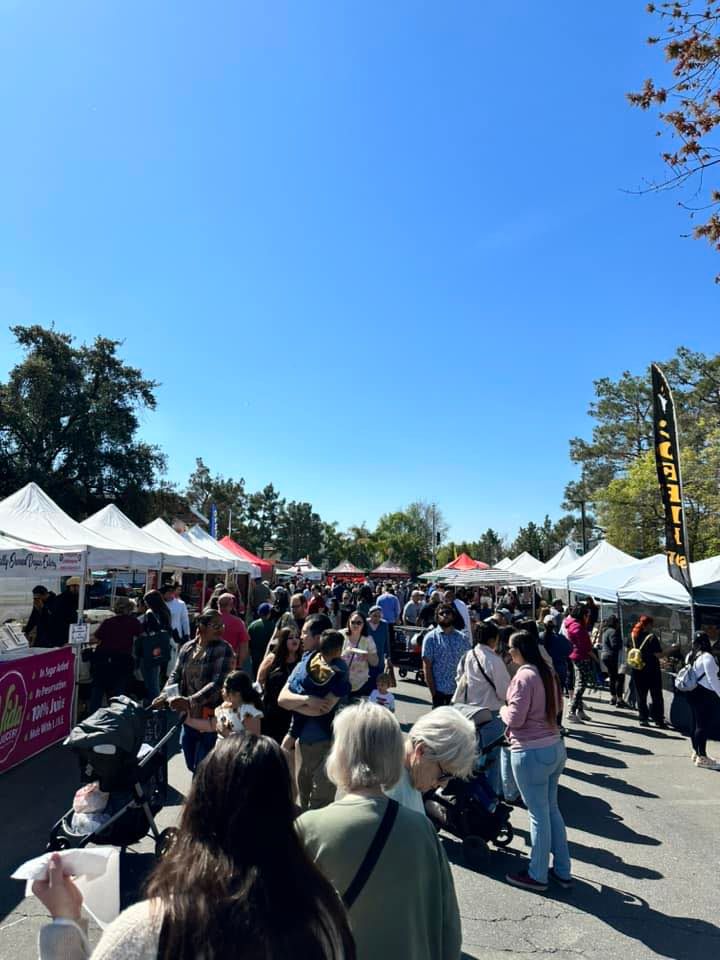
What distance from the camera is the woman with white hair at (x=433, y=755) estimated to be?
7.93 feet

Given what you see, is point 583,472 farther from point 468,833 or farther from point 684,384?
point 468,833

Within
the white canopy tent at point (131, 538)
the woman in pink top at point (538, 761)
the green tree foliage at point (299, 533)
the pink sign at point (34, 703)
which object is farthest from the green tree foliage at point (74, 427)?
the green tree foliage at point (299, 533)

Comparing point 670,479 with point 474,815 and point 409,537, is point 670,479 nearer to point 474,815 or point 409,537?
point 474,815

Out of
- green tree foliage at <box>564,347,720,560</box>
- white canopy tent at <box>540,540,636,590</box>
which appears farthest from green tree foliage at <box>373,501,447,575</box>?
white canopy tent at <box>540,540,636,590</box>

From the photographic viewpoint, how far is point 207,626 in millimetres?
5078

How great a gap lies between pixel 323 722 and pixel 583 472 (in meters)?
40.3

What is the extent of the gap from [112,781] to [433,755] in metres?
2.55

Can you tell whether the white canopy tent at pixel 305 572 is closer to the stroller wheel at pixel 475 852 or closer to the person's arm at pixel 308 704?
the stroller wheel at pixel 475 852

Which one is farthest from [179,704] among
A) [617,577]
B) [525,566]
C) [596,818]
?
Answer: [525,566]

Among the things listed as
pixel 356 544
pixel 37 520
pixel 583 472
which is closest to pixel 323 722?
pixel 37 520

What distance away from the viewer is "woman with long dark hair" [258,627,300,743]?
503 centimetres

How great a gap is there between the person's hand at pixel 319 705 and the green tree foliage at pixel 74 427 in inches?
1218

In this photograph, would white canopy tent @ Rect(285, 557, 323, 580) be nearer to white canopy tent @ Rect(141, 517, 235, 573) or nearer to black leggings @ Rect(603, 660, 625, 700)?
white canopy tent @ Rect(141, 517, 235, 573)

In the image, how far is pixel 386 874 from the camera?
1.58 meters
